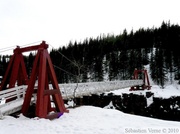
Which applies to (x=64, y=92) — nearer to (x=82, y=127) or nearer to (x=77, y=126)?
(x=77, y=126)

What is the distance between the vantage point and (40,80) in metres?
9.53

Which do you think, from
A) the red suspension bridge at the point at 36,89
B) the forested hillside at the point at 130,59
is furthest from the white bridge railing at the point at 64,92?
→ the forested hillside at the point at 130,59

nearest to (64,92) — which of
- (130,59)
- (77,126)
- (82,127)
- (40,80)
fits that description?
(40,80)

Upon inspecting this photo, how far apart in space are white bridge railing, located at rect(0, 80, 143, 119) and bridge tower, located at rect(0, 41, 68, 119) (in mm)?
668

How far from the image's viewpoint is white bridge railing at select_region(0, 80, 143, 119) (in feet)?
32.1

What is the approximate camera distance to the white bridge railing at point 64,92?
9781 mm

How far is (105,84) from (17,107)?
15052 millimetres

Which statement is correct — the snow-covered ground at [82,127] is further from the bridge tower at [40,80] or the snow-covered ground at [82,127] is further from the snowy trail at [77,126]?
the bridge tower at [40,80]

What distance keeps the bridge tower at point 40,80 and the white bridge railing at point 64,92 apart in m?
0.67

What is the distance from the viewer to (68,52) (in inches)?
3278

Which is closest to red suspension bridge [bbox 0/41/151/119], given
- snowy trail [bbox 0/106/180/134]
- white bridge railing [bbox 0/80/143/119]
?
white bridge railing [bbox 0/80/143/119]

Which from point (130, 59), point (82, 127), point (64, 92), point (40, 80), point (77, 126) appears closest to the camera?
point (82, 127)

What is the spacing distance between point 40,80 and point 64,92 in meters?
6.30

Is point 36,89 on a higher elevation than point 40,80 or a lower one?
lower
